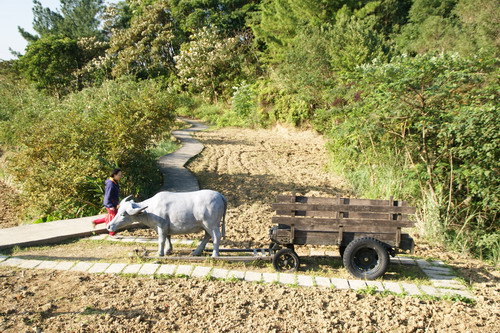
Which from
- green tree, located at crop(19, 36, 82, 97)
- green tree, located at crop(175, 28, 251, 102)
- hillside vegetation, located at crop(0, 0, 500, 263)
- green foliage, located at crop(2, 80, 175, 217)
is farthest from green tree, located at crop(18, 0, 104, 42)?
green foliage, located at crop(2, 80, 175, 217)

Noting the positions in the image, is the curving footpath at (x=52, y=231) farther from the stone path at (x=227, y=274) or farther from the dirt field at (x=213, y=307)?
the stone path at (x=227, y=274)

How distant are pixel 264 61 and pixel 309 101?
38.8 feet

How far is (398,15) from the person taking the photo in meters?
29.9

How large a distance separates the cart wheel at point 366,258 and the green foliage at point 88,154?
5.42 m

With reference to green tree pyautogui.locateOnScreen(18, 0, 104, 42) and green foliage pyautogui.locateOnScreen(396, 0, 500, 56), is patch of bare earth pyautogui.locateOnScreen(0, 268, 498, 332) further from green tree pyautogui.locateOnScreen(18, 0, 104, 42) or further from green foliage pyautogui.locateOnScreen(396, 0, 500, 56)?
green tree pyautogui.locateOnScreen(18, 0, 104, 42)

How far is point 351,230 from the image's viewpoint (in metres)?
5.36

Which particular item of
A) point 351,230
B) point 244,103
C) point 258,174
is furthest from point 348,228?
point 244,103

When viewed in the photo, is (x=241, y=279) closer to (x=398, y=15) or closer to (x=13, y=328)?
(x=13, y=328)

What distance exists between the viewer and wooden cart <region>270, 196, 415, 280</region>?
17.4 feet

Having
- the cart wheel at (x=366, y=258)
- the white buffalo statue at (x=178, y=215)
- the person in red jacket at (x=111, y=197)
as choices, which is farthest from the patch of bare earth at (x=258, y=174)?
the person in red jacket at (x=111, y=197)

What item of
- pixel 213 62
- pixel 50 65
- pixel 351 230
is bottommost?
pixel 351 230

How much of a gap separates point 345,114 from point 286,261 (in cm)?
862

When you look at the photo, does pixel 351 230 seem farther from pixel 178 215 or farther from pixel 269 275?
pixel 178 215

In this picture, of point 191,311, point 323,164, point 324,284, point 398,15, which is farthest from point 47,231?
point 398,15
